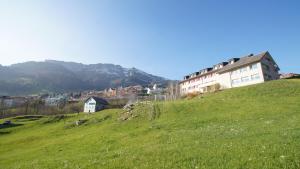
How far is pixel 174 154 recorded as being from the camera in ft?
46.1

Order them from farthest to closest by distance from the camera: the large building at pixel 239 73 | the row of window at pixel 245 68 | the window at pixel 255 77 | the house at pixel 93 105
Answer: the house at pixel 93 105, the row of window at pixel 245 68, the large building at pixel 239 73, the window at pixel 255 77

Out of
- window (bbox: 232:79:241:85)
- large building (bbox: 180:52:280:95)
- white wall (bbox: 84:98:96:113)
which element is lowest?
white wall (bbox: 84:98:96:113)

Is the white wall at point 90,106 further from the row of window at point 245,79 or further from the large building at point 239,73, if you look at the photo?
the row of window at point 245,79

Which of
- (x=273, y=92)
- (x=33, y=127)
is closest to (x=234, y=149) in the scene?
(x=273, y=92)

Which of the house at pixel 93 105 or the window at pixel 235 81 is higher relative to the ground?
the window at pixel 235 81

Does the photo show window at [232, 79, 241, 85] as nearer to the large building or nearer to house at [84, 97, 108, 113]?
the large building

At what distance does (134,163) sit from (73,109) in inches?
5247

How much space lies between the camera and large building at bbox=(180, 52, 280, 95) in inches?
3073

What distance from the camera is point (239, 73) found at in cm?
8506

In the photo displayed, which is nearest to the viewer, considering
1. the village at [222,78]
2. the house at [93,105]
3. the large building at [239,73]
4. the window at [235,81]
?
the large building at [239,73]

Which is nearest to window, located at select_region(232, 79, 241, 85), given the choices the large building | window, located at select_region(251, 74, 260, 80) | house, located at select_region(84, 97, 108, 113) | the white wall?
the large building

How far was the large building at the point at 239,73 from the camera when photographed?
256 ft

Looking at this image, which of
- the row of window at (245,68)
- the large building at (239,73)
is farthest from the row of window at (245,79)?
the row of window at (245,68)

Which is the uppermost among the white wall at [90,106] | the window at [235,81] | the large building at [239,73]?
the large building at [239,73]
